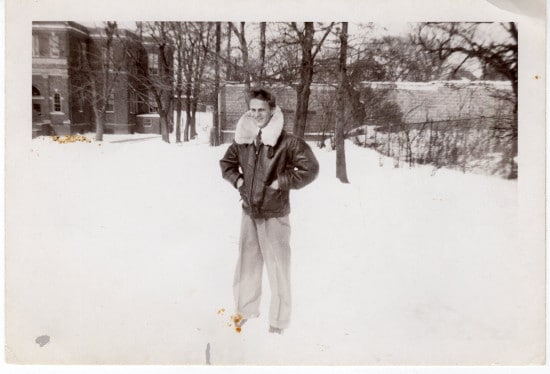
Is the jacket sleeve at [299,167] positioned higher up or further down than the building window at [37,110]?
further down

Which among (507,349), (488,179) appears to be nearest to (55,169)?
(488,179)

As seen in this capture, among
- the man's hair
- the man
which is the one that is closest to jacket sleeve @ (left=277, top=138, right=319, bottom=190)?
the man

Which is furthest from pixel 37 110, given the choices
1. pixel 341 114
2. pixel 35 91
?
pixel 341 114

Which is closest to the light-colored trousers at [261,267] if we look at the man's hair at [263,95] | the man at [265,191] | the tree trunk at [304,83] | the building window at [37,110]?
the man at [265,191]

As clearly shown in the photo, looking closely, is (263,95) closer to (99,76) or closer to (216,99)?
(216,99)

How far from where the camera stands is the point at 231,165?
8.27ft

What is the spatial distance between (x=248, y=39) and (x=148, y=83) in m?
0.56

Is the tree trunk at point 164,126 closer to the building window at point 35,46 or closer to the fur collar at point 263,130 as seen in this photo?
the fur collar at point 263,130

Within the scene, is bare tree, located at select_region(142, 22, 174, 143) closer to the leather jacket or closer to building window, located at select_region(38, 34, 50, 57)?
the leather jacket

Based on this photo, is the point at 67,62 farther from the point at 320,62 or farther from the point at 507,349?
the point at 507,349

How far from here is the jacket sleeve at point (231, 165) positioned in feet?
8.23

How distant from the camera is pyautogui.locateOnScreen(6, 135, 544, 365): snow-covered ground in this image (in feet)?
8.34

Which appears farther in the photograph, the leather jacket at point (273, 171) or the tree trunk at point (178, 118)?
the tree trunk at point (178, 118)

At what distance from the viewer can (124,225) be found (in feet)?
8.38
